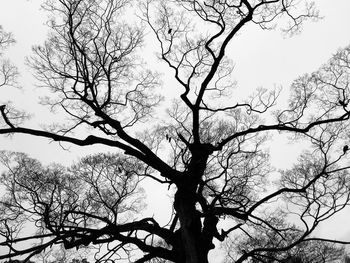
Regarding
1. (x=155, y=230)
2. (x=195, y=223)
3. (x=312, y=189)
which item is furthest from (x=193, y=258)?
(x=312, y=189)

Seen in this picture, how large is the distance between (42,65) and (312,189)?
30.3 feet

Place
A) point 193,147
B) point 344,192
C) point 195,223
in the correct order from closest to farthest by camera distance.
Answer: point 195,223 → point 193,147 → point 344,192

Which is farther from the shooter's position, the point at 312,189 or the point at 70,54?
the point at 312,189

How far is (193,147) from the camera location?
25.7ft

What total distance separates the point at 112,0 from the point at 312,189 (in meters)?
8.52

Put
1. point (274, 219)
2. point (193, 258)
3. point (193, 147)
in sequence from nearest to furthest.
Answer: point (193, 258) → point (193, 147) → point (274, 219)

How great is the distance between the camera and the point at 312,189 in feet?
33.4

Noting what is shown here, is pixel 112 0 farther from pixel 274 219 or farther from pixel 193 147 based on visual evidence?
pixel 274 219

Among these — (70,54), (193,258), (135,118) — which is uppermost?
(70,54)

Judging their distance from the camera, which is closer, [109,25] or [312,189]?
[109,25]

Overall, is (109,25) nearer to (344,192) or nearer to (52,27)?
(52,27)

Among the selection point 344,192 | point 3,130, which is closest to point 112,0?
point 3,130

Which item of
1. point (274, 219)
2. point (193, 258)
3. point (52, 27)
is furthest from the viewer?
point (274, 219)

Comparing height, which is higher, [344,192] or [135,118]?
[135,118]
